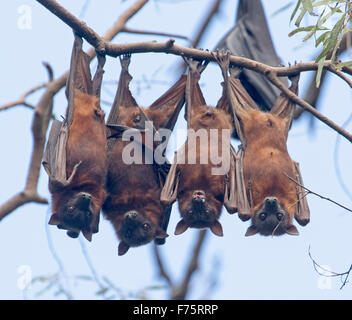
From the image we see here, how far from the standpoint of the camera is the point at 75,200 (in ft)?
25.7

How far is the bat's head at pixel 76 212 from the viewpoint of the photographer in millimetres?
7797

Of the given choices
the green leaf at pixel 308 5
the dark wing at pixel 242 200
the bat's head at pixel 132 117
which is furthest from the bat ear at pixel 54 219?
the green leaf at pixel 308 5

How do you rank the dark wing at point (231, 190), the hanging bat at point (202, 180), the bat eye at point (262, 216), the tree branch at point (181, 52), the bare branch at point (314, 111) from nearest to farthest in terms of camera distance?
the bare branch at point (314, 111) → the tree branch at point (181, 52) → the dark wing at point (231, 190) → the hanging bat at point (202, 180) → the bat eye at point (262, 216)

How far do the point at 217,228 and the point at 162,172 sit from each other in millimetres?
1044

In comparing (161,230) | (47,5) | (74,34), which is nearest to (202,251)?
(161,230)

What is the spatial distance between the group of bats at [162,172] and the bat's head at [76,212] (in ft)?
0.04

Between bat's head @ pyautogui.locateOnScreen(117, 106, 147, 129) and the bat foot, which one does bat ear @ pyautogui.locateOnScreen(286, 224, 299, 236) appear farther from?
bat's head @ pyautogui.locateOnScreen(117, 106, 147, 129)

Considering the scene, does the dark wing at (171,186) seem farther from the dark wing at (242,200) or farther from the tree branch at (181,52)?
the tree branch at (181,52)

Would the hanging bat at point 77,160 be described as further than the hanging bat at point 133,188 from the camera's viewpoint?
No

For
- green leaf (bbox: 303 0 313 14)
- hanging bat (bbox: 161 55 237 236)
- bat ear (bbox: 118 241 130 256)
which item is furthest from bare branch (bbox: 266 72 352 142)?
bat ear (bbox: 118 241 130 256)

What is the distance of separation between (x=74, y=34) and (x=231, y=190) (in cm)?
278

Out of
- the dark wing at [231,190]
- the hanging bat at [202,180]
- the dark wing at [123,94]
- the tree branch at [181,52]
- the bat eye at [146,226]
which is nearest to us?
the tree branch at [181,52]

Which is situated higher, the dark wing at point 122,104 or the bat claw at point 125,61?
the bat claw at point 125,61

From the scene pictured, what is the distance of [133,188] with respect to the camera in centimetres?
841
